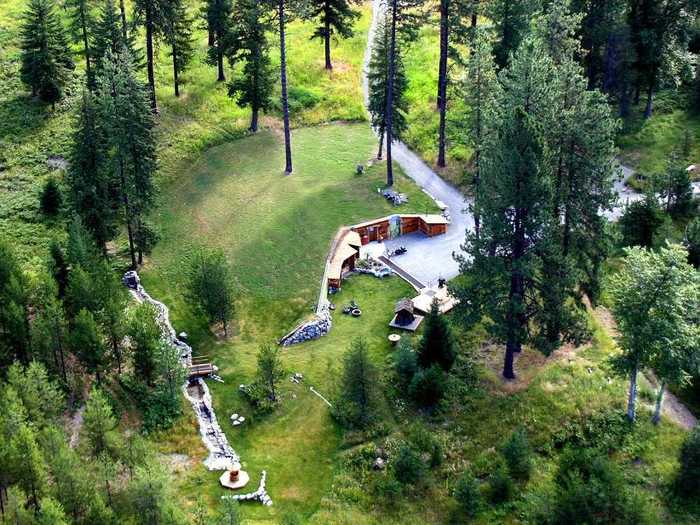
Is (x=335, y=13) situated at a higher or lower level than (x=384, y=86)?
higher

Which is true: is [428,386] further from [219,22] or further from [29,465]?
[219,22]

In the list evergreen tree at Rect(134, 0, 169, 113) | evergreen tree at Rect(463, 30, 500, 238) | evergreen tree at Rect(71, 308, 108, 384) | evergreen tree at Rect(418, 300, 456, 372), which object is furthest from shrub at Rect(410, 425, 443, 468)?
evergreen tree at Rect(134, 0, 169, 113)

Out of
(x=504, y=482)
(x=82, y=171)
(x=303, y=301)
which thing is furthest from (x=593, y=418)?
(x=82, y=171)

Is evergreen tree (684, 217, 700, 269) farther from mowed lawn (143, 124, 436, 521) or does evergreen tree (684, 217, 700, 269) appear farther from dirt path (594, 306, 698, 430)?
mowed lawn (143, 124, 436, 521)

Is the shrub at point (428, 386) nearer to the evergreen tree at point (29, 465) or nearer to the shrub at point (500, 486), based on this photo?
the shrub at point (500, 486)

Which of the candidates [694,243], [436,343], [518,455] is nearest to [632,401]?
[518,455]
